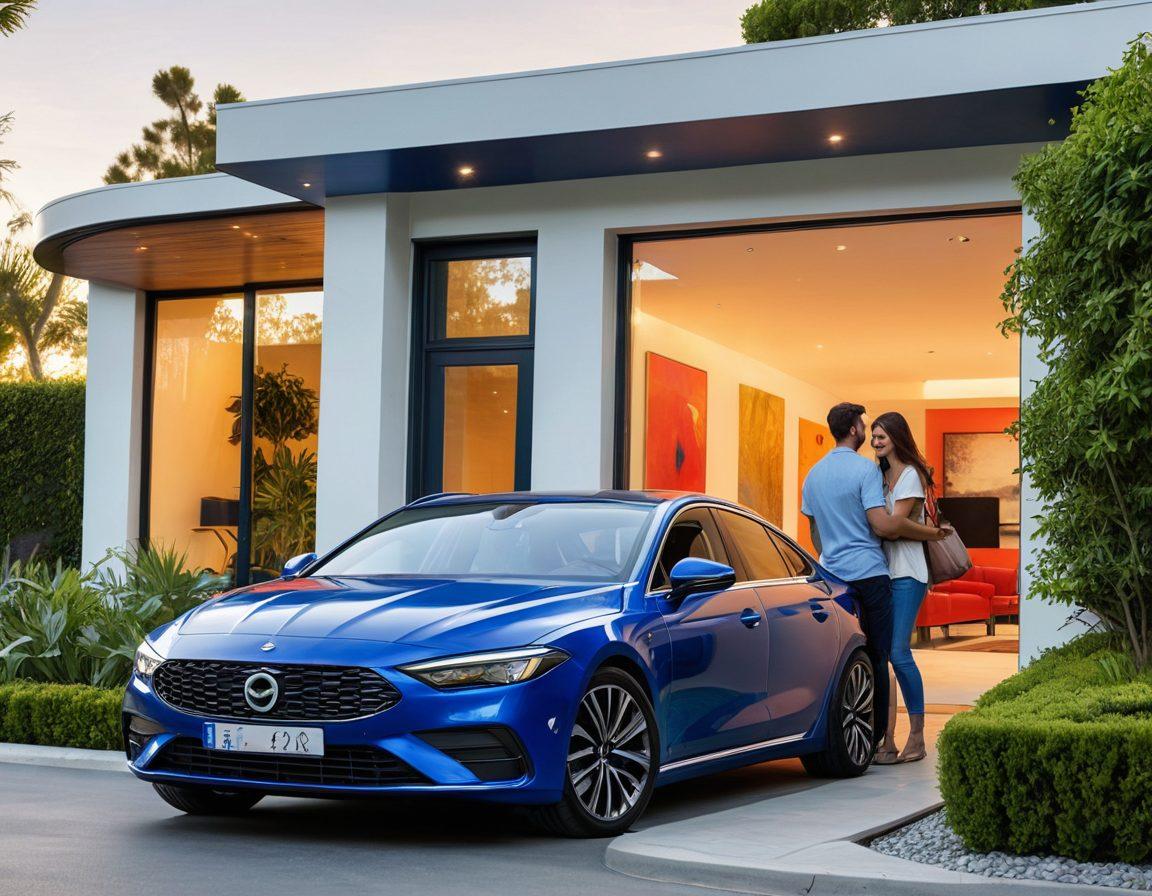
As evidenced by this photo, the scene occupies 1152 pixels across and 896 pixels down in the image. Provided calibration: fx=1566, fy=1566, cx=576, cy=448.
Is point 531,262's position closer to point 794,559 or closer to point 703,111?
point 703,111

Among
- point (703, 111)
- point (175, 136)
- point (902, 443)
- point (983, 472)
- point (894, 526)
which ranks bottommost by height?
point (894, 526)

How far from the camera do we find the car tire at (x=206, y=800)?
22.1 feet

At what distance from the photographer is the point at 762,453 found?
65.7 feet

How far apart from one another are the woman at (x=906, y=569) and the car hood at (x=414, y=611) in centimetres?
285

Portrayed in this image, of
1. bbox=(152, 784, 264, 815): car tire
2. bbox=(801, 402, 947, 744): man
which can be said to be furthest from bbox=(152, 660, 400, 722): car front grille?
bbox=(801, 402, 947, 744): man

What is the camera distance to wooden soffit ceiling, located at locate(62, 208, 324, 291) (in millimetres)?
14422

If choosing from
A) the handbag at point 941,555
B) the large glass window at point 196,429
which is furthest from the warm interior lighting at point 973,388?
the handbag at point 941,555

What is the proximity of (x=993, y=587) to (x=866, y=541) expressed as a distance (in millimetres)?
14752

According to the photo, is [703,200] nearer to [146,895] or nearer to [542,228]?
[542,228]

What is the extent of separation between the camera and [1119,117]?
735 cm

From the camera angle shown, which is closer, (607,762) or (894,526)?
(607,762)

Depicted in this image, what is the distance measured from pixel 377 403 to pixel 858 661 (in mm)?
5423

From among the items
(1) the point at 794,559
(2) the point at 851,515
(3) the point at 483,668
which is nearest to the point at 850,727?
(1) the point at 794,559

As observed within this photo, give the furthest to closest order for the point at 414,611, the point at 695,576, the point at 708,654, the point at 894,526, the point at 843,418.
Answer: the point at 843,418 < the point at 894,526 < the point at 708,654 < the point at 695,576 < the point at 414,611
